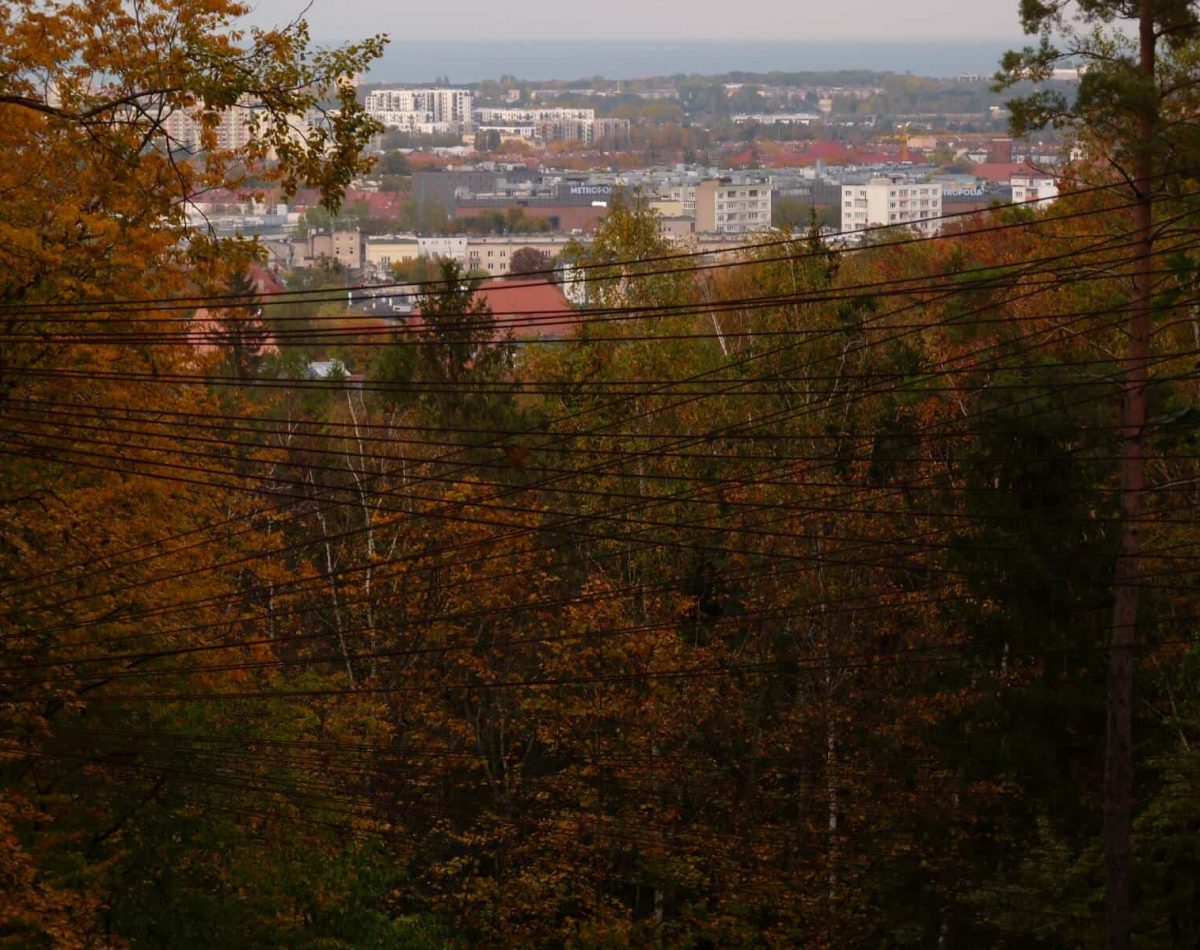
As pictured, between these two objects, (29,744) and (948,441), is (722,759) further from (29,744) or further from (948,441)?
(29,744)

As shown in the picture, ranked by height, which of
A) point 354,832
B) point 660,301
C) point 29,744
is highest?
point 660,301

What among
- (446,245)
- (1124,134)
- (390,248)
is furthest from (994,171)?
(1124,134)

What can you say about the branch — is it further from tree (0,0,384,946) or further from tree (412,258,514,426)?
tree (412,258,514,426)

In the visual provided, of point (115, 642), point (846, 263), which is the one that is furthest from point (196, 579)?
point (846, 263)

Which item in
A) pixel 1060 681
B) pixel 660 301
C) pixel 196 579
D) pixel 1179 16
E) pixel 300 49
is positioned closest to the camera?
pixel 300 49

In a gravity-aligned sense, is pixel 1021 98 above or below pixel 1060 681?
above

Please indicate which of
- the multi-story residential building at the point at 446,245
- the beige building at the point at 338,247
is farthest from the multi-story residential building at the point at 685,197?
the beige building at the point at 338,247

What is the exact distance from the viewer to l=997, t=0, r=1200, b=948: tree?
9312 mm

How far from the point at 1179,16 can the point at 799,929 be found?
684cm

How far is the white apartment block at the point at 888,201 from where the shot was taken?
5039 inches

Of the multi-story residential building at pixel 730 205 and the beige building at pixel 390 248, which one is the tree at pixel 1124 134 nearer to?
the beige building at pixel 390 248

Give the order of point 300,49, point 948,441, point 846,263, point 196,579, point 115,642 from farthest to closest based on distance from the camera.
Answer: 1. point 846,263
2. point 948,441
3. point 196,579
4. point 115,642
5. point 300,49

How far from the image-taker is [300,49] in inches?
314

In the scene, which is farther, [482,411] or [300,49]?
[482,411]
